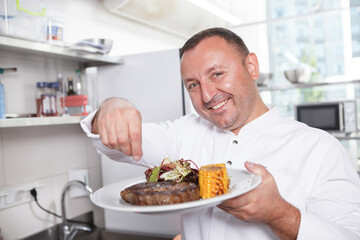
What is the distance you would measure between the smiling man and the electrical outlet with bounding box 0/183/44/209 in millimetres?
904

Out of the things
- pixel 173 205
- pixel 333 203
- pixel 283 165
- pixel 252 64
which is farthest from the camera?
pixel 252 64

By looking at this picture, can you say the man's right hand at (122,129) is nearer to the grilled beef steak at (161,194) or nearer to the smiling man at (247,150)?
the smiling man at (247,150)

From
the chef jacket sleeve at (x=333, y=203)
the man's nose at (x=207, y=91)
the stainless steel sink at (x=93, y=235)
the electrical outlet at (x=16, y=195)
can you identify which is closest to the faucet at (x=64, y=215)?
the stainless steel sink at (x=93, y=235)

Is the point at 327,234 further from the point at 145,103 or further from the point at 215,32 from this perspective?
the point at 145,103

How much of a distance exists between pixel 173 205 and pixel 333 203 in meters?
0.59

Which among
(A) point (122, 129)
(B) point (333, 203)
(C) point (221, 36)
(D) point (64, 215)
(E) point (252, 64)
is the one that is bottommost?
(D) point (64, 215)

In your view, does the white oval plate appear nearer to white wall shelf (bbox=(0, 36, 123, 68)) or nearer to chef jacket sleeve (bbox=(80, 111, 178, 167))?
chef jacket sleeve (bbox=(80, 111, 178, 167))

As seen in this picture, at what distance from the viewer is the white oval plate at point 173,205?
74 centimetres

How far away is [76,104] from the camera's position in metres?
2.15

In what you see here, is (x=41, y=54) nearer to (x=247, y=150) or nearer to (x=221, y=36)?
(x=221, y=36)

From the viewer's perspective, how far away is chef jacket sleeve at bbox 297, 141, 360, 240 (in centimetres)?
98

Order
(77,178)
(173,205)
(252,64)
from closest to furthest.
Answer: (173,205), (252,64), (77,178)

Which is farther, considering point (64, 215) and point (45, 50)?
point (64, 215)

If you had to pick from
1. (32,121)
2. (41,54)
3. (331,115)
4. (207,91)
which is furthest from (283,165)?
(331,115)
